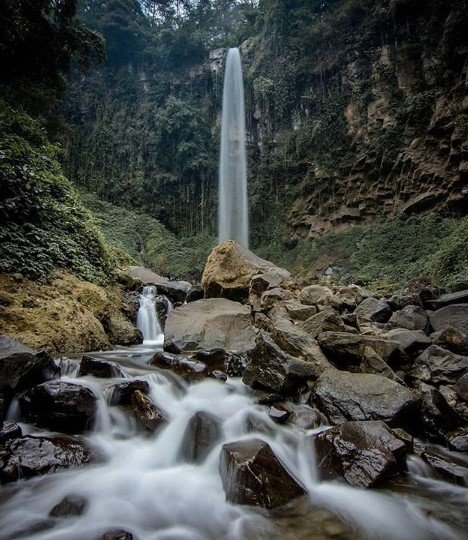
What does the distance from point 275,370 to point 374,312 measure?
12.9 ft

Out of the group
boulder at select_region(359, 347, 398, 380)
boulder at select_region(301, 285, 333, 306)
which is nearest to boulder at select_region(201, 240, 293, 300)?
boulder at select_region(301, 285, 333, 306)

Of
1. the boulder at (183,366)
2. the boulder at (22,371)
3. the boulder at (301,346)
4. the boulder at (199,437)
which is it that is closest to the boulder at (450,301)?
the boulder at (301,346)

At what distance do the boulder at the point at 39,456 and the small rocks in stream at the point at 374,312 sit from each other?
6.20 meters

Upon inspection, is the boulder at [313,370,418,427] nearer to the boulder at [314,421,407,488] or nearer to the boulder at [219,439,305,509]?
the boulder at [314,421,407,488]

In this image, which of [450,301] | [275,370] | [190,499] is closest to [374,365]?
[275,370]

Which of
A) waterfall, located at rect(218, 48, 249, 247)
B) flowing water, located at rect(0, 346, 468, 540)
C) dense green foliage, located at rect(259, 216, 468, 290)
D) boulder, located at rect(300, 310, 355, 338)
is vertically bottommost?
flowing water, located at rect(0, 346, 468, 540)

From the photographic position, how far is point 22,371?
12.2 ft

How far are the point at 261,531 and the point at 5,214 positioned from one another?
22.1ft

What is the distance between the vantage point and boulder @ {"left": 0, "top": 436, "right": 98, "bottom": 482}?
111 inches

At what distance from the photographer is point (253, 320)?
8.05 m

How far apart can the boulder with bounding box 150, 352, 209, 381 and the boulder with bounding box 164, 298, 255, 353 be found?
112 centimetres

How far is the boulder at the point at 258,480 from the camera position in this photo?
2641 millimetres

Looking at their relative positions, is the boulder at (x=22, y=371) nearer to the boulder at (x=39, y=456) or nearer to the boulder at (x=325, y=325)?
the boulder at (x=39, y=456)

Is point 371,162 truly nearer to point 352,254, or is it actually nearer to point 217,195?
point 352,254
